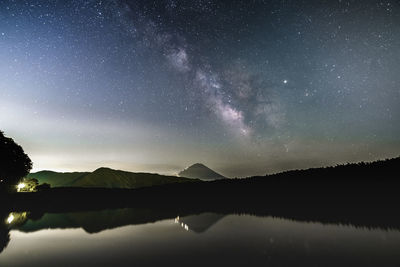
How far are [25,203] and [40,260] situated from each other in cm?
4059

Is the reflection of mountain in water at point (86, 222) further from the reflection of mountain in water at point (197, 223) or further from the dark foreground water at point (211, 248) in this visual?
the reflection of mountain in water at point (197, 223)

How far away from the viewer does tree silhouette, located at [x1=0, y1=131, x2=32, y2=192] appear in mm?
50750

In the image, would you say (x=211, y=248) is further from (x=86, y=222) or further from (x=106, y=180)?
(x=106, y=180)

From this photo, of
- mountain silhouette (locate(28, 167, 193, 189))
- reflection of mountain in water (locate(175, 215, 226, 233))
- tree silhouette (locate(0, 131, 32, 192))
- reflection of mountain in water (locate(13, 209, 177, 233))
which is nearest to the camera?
reflection of mountain in water (locate(175, 215, 226, 233))

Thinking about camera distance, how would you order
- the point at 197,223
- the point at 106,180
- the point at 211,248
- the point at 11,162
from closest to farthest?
the point at 211,248
the point at 197,223
the point at 11,162
the point at 106,180

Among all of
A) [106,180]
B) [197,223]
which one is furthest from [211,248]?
[106,180]

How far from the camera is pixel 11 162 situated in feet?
172

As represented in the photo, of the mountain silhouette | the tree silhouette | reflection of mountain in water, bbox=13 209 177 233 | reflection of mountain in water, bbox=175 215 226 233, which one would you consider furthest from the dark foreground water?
the mountain silhouette

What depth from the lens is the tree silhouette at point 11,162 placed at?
50750mm

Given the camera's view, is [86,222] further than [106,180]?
No

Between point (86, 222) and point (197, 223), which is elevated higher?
point (197, 223)

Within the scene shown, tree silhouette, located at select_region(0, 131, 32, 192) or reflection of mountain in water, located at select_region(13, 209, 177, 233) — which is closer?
reflection of mountain in water, located at select_region(13, 209, 177, 233)

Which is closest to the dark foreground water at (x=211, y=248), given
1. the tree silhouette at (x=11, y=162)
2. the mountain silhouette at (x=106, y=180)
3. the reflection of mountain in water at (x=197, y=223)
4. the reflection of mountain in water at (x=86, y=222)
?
the reflection of mountain in water at (x=197, y=223)

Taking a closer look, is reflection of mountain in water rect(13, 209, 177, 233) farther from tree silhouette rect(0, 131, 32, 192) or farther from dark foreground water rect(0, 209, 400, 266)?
tree silhouette rect(0, 131, 32, 192)
